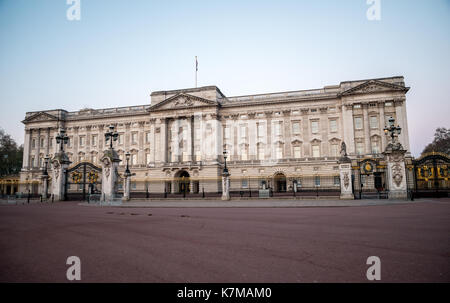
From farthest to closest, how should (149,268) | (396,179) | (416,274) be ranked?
(396,179), (149,268), (416,274)

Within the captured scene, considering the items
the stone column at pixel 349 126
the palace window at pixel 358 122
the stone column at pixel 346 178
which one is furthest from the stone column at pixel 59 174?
the palace window at pixel 358 122

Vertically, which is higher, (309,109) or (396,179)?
(309,109)

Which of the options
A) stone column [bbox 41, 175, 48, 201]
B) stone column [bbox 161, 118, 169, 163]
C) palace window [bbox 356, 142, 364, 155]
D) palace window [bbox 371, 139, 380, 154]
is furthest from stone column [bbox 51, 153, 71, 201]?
palace window [bbox 371, 139, 380, 154]

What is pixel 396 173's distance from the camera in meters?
20.2

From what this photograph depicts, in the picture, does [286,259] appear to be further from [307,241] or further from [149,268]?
[149,268]

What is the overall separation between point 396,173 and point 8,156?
82989mm

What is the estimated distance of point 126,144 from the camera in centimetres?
5450

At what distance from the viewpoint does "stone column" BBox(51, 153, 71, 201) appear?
2625cm

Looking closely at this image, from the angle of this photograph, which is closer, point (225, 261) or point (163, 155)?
point (225, 261)

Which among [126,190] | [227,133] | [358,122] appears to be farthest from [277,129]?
[126,190]

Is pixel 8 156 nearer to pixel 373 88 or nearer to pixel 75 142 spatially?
pixel 75 142

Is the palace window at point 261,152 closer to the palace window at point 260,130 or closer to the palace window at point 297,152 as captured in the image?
the palace window at point 260,130
